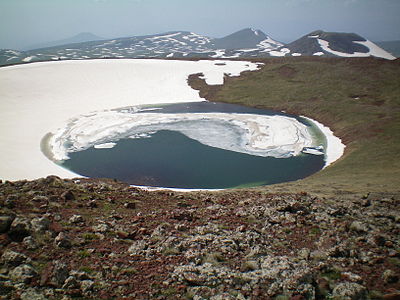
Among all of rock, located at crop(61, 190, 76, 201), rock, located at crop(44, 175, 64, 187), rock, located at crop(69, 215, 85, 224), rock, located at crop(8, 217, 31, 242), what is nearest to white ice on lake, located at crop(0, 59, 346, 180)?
rock, located at crop(44, 175, 64, 187)

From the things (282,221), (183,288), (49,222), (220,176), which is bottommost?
(220,176)

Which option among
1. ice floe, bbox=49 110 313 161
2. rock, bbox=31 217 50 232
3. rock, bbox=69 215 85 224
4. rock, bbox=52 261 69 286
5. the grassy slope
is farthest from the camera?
ice floe, bbox=49 110 313 161

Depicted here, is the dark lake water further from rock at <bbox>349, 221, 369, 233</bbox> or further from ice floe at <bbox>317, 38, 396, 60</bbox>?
ice floe at <bbox>317, 38, 396, 60</bbox>

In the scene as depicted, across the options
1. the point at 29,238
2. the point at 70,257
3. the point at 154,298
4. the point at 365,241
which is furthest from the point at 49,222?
the point at 365,241

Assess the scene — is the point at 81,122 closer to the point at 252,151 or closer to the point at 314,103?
the point at 252,151

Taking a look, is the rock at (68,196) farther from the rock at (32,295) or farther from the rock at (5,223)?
the rock at (32,295)

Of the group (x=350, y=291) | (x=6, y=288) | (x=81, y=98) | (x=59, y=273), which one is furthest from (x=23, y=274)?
(x=81, y=98)
